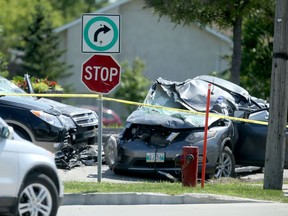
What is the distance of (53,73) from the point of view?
49562 millimetres

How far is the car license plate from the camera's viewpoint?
16375 mm

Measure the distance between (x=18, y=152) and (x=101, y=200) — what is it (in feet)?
11.4

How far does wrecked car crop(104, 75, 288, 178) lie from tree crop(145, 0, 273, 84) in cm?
451

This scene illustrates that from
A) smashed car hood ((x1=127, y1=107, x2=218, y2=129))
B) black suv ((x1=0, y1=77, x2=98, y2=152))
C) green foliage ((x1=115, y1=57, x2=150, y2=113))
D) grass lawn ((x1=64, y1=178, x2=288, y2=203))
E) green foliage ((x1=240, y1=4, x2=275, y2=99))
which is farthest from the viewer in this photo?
green foliage ((x1=115, y1=57, x2=150, y2=113))

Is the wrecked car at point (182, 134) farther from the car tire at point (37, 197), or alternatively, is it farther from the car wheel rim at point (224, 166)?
the car tire at point (37, 197)

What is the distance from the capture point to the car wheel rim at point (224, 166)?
16.9m

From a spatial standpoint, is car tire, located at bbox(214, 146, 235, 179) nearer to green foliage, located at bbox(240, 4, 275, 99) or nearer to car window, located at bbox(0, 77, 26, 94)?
car window, located at bbox(0, 77, 26, 94)

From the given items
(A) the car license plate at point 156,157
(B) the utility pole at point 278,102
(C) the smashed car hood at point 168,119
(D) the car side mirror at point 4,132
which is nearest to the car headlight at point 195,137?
(C) the smashed car hood at point 168,119

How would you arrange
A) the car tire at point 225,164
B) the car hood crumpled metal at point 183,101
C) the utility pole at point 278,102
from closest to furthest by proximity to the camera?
the utility pole at point 278,102 < the car hood crumpled metal at point 183,101 < the car tire at point 225,164

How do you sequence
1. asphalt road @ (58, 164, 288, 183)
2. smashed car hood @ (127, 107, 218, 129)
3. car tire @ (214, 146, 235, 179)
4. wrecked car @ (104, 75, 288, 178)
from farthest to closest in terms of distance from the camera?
1. car tire @ (214, 146, 235, 179)
2. smashed car hood @ (127, 107, 218, 129)
3. wrecked car @ (104, 75, 288, 178)
4. asphalt road @ (58, 164, 288, 183)

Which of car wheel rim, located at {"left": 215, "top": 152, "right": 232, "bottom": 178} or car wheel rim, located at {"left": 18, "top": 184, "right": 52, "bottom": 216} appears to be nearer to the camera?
car wheel rim, located at {"left": 18, "top": 184, "right": 52, "bottom": 216}

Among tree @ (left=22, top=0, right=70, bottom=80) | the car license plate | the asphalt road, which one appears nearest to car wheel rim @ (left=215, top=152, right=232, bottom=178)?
the asphalt road

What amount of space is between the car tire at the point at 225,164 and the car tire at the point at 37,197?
22.2 ft

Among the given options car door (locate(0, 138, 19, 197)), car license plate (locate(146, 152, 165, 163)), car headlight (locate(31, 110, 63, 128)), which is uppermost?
car headlight (locate(31, 110, 63, 128))
